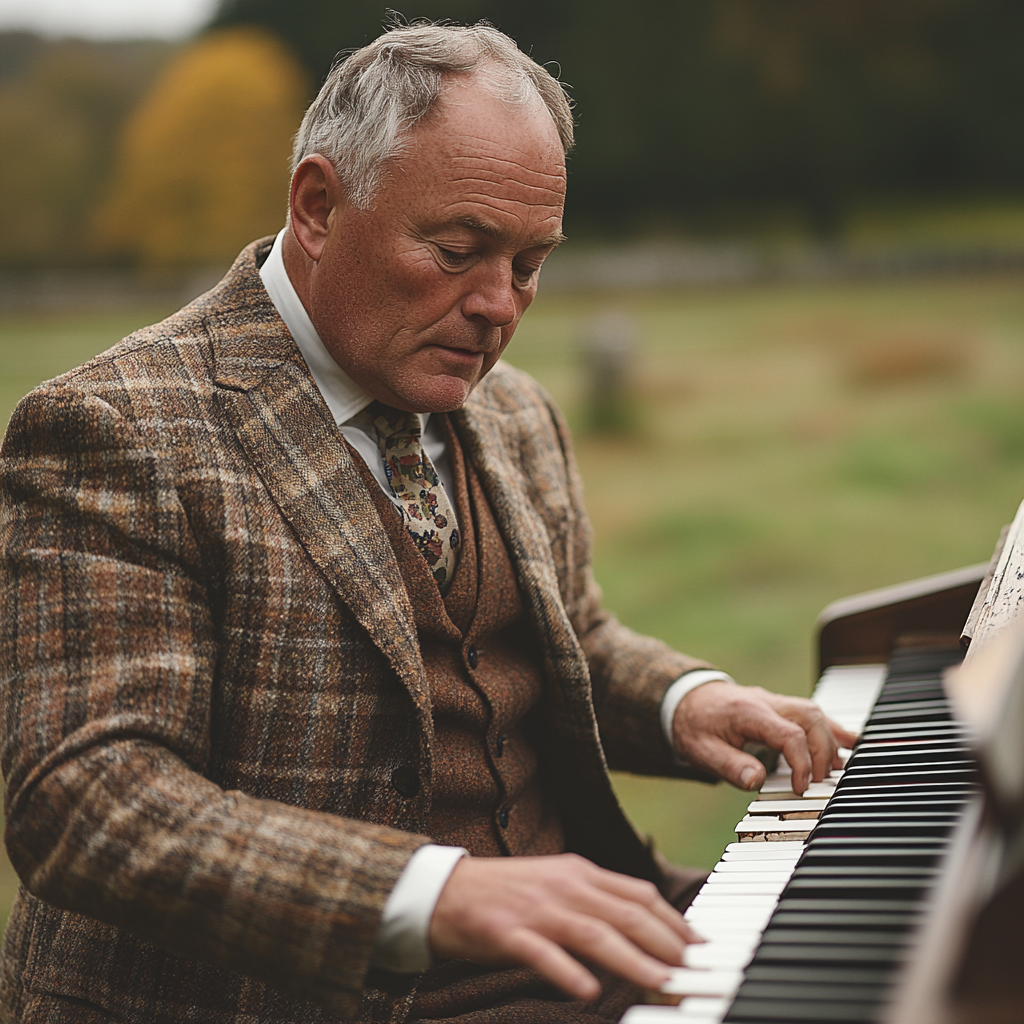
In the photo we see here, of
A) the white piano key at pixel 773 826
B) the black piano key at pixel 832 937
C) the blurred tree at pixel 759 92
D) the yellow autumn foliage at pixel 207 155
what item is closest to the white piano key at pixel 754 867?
the white piano key at pixel 773 826

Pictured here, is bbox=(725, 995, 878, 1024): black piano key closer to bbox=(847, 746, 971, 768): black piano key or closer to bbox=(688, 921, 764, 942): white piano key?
bbox=(688, 921, 764, 942): white piano key

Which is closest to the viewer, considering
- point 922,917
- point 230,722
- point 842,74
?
point 922,917

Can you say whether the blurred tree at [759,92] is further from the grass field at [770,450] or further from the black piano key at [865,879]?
the black piano key at [865,879]

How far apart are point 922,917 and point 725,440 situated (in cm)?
1075

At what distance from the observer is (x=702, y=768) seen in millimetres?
1917

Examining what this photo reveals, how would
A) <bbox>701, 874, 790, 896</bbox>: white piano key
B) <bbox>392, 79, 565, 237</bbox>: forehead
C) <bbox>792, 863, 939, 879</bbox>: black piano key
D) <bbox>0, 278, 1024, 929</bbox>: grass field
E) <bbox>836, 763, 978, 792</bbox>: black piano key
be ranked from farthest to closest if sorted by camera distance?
<bbox>0, 278, 1024, 929</bbox>: grass field, <bbox>392, 79, 565, 237</bbox>: forehead, <bbox>836, 763, 978, 792</bbox>: black piano key, <bbox>701, 874, 790, 896</bbox>: white piano key, <bbox>792, 863, 939, 879</bbox>: black piano key

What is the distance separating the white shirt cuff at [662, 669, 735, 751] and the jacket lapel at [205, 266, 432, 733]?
2.02ft

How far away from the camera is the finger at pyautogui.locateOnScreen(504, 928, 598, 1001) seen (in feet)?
3.32

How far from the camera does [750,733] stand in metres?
1.82

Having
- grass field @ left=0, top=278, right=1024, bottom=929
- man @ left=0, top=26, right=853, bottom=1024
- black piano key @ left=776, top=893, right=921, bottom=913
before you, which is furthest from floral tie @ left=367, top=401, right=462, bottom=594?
grass field @ left=0, top=278, right=1024, bottom=929

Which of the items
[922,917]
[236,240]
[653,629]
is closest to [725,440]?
[653,629]

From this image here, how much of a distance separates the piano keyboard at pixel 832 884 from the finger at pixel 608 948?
0.02 meters

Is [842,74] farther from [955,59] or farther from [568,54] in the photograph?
[568,54]

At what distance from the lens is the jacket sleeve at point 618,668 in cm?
200
